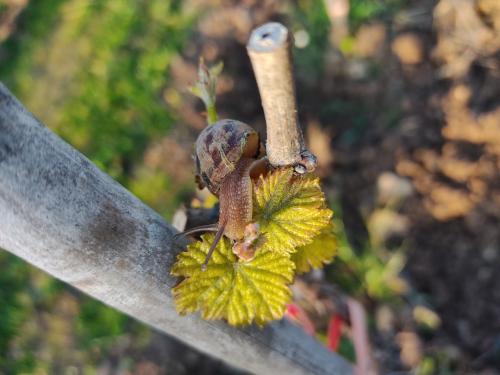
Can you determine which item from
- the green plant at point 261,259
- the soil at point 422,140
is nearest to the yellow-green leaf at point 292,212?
the green plant at point 261,259

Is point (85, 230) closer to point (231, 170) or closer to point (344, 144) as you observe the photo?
point (231, 170)

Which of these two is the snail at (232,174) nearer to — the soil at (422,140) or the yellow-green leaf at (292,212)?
the yellow-green leaf at (292,212)

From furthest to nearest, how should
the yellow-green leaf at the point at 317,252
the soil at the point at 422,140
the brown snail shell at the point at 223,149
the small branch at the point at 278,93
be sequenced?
the soil at the point at 422,140 < the yellow-green leaf at the point at 317,252 < the brown snail shell at the point at 223,149 < the small branch at the point at 278,93

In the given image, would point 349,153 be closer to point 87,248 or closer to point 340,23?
point 340,23

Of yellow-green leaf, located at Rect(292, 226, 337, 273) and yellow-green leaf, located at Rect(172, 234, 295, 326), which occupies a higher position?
yellow-green leaf, located at Rect(172, 234, 295, 326)

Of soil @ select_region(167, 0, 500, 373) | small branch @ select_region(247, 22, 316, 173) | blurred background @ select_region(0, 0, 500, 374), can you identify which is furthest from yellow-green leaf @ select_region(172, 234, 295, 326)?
soil @ select_region(167, 0, 500, 373)

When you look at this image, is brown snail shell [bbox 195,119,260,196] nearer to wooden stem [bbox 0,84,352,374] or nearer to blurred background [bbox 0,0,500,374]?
wooden stem [bbox 0,84,352,374]

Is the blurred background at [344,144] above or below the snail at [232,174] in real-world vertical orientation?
below
